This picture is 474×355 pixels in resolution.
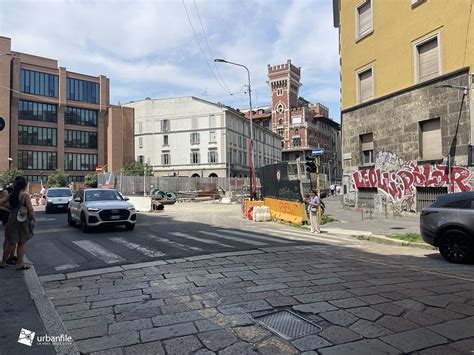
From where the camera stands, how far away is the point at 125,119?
80375 mm

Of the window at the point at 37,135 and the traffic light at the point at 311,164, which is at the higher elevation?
the window at the point at 37,135

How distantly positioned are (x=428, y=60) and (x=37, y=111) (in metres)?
68.9

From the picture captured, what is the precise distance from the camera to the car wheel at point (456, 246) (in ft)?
27.7

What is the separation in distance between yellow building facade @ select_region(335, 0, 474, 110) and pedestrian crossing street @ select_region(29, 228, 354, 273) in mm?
10225

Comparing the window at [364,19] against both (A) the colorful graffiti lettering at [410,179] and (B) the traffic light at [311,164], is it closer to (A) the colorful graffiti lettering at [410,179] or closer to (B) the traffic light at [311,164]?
(A) the colorful graffiti lettering at [410,179]

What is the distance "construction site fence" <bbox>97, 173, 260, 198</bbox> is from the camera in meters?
38.3

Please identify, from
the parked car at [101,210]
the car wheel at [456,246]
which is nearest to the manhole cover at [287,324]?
the car wheel at [456,246]

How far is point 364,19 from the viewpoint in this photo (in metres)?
22.9

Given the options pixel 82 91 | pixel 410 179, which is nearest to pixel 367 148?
pixel 410 179

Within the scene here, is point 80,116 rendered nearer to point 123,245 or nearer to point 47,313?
point 123,245

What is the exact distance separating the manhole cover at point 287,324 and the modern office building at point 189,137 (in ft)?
222

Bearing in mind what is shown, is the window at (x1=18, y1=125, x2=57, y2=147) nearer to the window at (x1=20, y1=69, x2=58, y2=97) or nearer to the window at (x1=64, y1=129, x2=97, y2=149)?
the window at (x1=64, y1=129, x2=97, y2=149)

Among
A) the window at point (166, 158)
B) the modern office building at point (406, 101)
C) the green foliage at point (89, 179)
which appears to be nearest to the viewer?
the modern office building at point (406, 101)

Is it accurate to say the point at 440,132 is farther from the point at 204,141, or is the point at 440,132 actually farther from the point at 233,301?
the point at 204,141
